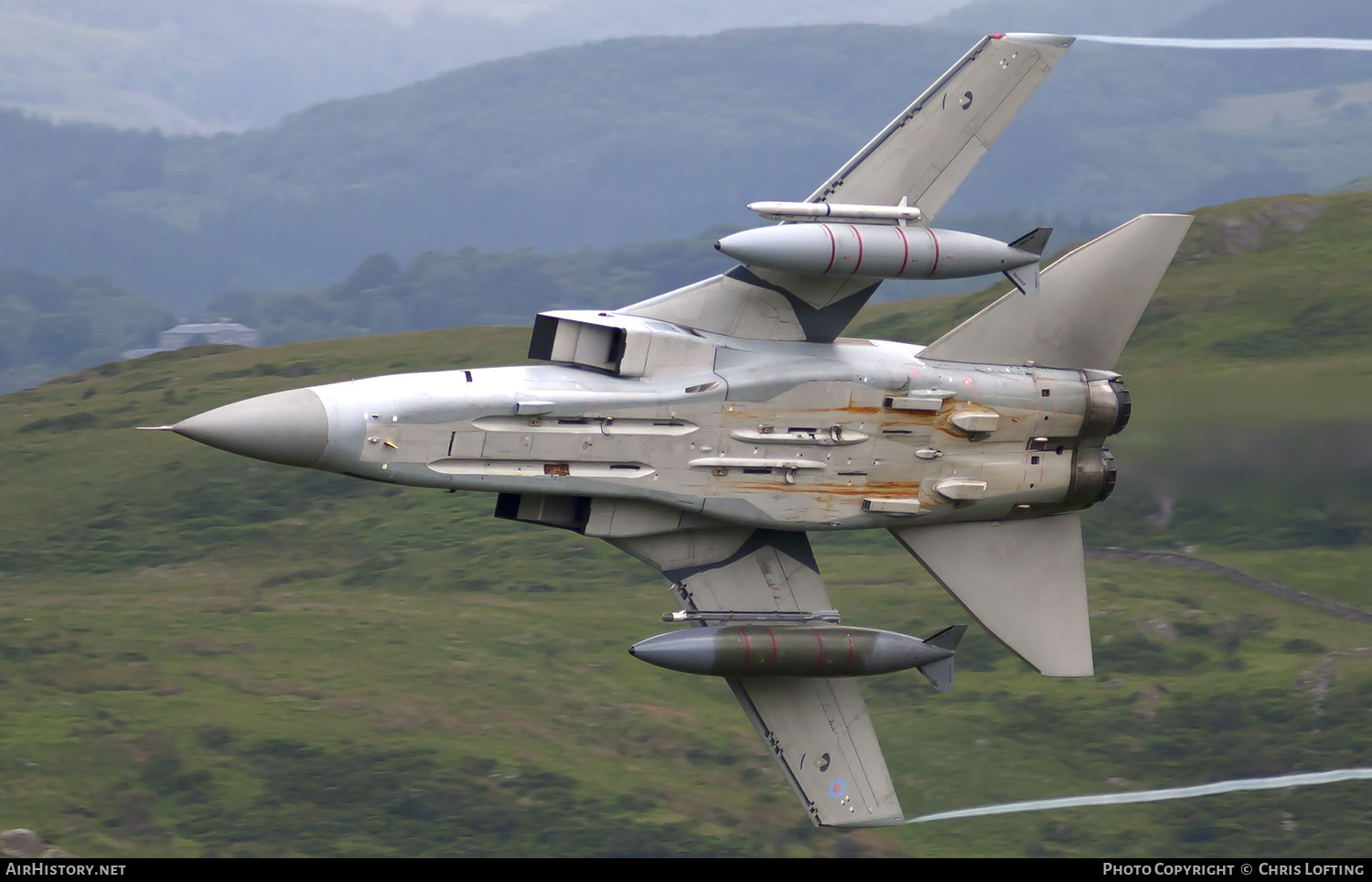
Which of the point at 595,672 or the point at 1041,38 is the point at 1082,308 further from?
the point at 595,672

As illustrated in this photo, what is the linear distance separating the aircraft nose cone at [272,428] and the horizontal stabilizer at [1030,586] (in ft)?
→ 27.1

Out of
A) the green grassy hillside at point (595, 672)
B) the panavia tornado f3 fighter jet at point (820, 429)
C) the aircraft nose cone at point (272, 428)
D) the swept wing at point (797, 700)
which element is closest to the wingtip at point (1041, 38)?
the panavia tornado f3 fighter jet at point (820, 429)

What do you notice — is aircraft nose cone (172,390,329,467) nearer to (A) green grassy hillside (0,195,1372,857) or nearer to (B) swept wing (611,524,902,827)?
(B) swept wing (611,524,902,827)

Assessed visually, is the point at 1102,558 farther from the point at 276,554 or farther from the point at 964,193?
the point at 964,193

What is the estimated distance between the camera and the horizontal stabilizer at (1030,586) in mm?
20828

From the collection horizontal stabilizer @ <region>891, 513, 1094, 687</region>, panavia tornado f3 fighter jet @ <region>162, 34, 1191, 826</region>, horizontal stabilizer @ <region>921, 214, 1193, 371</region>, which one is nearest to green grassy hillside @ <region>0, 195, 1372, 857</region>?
horizontal stabilizer @ <region>891, 513, 1094, 687</region>

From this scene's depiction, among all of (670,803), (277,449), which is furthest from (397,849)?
(277,449)

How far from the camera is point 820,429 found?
62.3 ft

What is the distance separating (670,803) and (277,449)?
18959 mm

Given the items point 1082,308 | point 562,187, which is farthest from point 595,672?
point 562,187

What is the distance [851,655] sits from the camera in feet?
64.3

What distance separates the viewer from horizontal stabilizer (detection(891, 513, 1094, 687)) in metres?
20.8

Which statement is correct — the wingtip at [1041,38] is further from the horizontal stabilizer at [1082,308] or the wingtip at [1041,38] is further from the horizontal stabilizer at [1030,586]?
the horizontal stabilizer at [1030,586]

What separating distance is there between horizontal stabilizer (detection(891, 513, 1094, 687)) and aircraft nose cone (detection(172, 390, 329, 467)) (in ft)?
27.1
